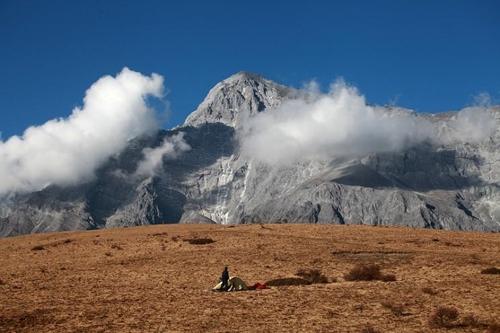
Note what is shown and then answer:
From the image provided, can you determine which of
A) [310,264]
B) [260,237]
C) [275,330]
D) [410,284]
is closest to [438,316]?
[275,330]

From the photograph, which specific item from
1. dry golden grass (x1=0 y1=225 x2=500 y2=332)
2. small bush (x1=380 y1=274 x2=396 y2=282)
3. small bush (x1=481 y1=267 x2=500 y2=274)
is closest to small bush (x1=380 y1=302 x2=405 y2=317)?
dry golden grass (x1=0 y1=225 x2=500 y2=332)

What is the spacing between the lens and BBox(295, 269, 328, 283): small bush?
3906 centimetres

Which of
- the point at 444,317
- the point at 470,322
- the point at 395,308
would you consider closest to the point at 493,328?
the point at 470,322

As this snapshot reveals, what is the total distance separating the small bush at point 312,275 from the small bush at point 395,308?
8063 millimetres

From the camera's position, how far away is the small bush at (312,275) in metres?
39.1

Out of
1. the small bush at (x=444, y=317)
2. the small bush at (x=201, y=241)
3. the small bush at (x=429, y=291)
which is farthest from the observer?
the small bush at (x=201, y=241)

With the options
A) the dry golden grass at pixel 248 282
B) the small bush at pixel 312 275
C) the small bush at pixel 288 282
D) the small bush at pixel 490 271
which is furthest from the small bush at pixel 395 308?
the small bush at pixel 490 271

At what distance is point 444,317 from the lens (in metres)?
28.0

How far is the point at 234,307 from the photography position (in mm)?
31484

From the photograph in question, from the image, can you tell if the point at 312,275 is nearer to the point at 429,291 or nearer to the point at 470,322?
the point at 429,291

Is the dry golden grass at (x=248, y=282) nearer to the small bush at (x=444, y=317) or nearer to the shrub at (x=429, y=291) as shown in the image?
the shrub at (x=429, y=291)

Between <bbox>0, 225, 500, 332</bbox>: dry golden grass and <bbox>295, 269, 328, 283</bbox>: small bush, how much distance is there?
0.35 metres

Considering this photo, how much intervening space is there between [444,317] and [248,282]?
575 inches

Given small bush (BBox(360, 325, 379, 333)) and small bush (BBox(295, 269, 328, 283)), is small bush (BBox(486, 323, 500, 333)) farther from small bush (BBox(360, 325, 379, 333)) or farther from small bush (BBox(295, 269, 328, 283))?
small bush (BBox(295, 269, 328, 283))
